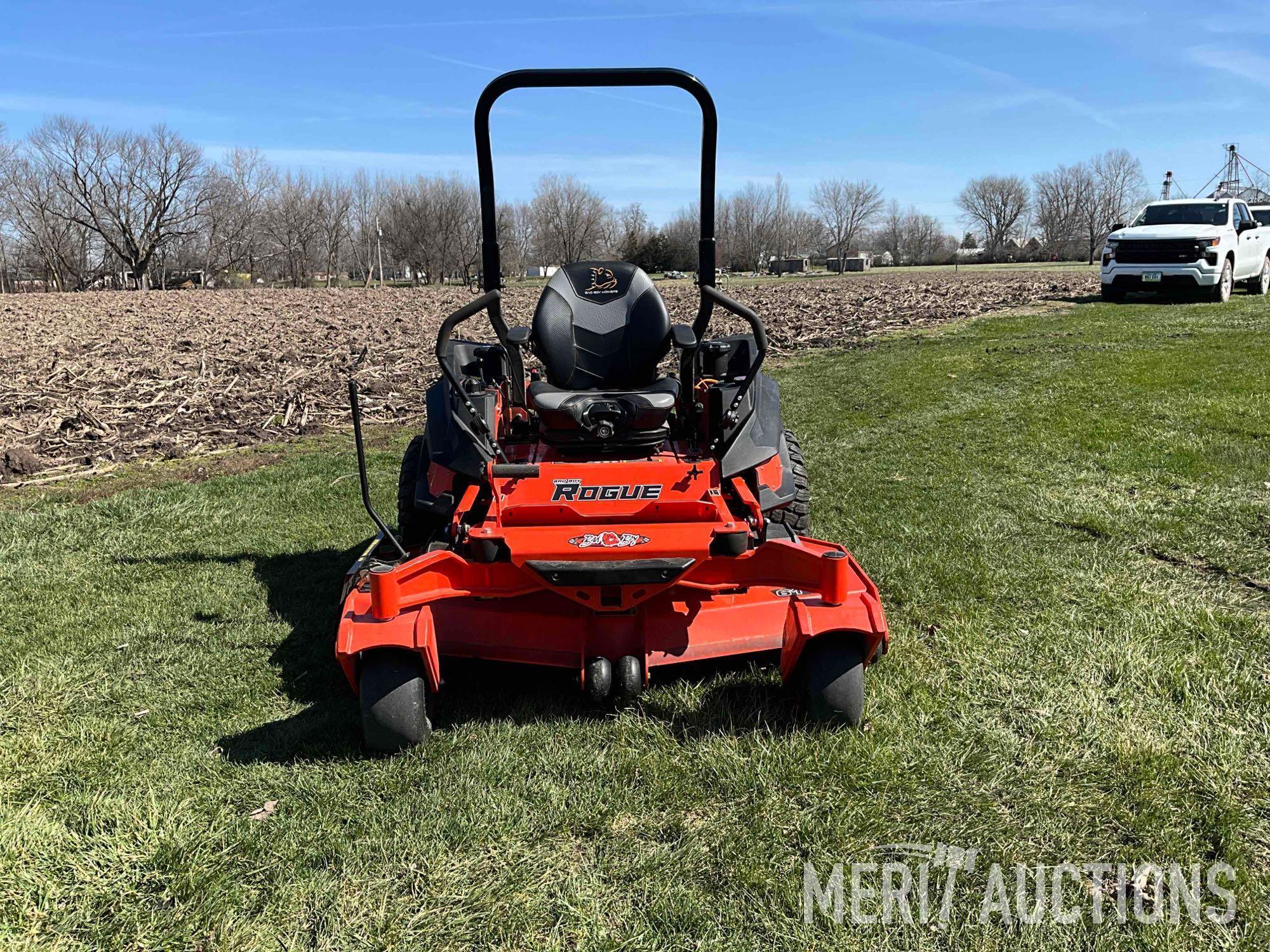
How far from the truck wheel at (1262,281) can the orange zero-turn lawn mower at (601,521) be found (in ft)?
56.9

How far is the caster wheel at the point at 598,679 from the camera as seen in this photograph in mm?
3330

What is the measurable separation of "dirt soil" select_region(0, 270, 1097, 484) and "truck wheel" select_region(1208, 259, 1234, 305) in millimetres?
3663

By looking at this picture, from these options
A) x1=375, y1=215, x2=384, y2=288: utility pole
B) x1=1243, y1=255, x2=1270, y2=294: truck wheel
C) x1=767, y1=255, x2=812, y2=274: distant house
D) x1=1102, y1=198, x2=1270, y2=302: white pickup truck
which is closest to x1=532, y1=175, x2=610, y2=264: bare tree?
x1=1102, y1=198, x2=1270, y2=302: white pickup truck

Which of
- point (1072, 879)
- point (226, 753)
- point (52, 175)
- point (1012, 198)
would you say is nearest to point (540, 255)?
point (226, 753)

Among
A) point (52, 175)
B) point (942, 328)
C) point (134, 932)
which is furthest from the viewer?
point (52, 175)

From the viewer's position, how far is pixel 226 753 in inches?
132

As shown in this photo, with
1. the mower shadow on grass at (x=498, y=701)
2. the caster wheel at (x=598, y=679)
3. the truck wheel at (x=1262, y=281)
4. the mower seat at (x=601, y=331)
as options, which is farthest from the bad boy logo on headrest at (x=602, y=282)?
the truck wheel at (x=1262, y=281)

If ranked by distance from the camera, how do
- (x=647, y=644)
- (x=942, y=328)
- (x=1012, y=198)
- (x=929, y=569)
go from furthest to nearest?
(x=1012, y=198) → (x=942, y=328) → (x=929, y=569) → (x=647, y=644)

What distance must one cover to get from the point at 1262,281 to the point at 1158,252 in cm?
355

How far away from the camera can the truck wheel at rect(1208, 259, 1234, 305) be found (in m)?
15.6

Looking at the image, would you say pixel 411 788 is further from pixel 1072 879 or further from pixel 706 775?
pixel 1072 879

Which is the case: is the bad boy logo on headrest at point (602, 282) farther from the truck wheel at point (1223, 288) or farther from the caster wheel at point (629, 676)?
the truck wheel at point (1223, 288)

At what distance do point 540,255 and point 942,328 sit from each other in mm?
11206

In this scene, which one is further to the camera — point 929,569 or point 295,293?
point 295,293
